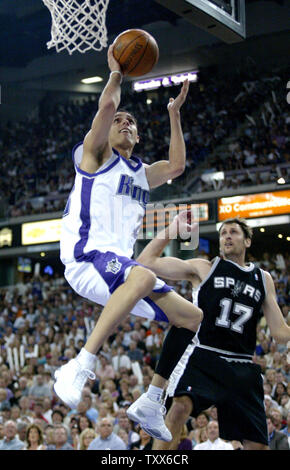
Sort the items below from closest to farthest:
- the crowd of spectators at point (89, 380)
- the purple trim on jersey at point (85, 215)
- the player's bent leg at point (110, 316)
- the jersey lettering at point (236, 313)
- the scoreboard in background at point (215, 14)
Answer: the player's bent leg at point (110, 316), the purple trim on jersey at point (85, 215), the jersey lettering at point (236, 313), the scoreboard in background at point (215, 14), the crowd of spectators at point (89, 380)

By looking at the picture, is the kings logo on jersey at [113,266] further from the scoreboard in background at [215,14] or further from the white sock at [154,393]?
the scoreboard in background at [215,14]

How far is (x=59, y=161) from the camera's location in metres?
24.5

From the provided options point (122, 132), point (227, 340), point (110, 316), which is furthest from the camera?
point (227, 340)

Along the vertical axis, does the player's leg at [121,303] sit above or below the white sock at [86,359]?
above

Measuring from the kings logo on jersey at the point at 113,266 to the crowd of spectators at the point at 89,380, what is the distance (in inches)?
186

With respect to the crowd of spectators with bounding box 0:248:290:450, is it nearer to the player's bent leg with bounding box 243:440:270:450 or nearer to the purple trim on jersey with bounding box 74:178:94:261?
the player's bent leg with bounding box 243:440:270:450

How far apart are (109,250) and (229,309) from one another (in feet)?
4.51

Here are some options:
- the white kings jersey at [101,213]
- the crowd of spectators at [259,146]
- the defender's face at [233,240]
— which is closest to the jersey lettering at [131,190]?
the white kings jersey at [101,213]

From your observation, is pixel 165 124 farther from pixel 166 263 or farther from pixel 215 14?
pixel 166 263

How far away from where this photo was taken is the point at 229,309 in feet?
17.9

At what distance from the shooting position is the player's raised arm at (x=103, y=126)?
14.8ft

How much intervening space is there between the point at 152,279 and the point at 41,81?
23619mm

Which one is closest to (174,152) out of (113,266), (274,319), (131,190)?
(131,190)

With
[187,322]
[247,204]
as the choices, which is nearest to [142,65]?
[187,322]
